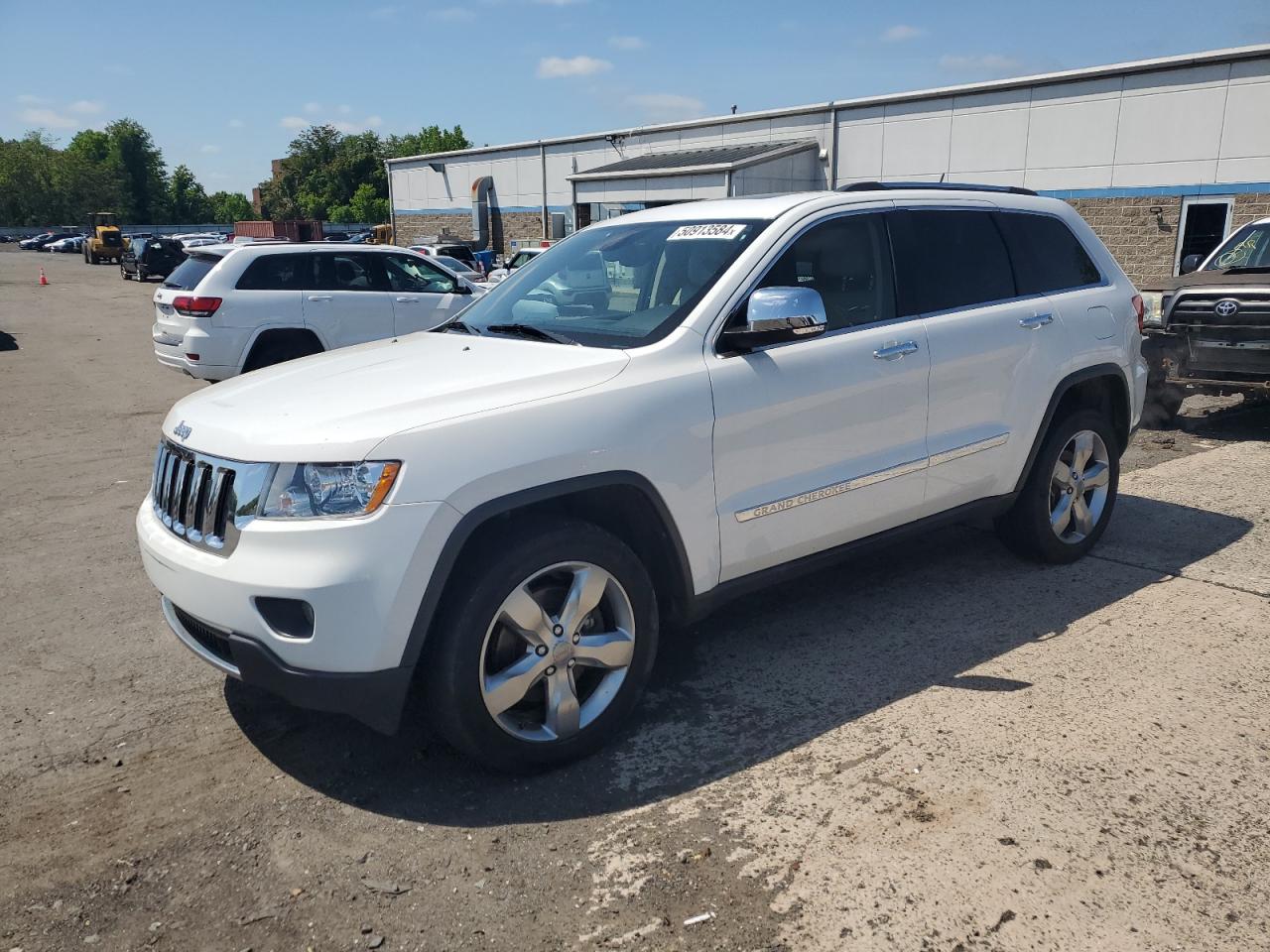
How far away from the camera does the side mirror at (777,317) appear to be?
3.54 metres

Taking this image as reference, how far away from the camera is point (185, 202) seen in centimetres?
11600

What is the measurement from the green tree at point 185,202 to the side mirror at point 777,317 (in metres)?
124

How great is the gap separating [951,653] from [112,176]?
121m

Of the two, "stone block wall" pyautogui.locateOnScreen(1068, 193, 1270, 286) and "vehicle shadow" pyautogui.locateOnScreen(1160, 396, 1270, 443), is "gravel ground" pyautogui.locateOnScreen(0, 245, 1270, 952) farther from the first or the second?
"stone block wall" pyautogui.locateOnScreen(1068, 193, 1270, 286)

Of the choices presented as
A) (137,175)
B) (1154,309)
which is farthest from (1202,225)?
(137,175)

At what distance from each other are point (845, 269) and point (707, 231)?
24.7 inches

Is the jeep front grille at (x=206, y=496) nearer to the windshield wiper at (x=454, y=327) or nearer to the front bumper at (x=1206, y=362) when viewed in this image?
the windshield wiper at (x=454, y=327)

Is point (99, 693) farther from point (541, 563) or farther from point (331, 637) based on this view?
point (541, 563)

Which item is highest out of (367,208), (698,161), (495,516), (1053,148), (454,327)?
(367,208)

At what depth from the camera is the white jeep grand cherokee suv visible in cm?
295

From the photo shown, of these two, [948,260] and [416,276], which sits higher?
[948,260]

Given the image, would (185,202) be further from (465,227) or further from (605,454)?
(605,454)

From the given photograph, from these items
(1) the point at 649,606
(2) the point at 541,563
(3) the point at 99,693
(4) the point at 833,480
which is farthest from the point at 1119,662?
(3) the point at 99,693

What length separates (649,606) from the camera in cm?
346
